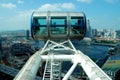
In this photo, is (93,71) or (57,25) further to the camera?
(57,25)

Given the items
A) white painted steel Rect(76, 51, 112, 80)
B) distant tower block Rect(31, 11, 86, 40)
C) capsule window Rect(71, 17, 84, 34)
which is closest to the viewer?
white painted steel Rect(76, 51, 112, 80)

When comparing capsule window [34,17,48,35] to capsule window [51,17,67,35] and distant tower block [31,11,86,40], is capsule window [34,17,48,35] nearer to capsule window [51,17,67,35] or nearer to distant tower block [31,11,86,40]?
distant tower block [31,11,86,40]

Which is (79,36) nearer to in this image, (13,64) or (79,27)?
(79,27)

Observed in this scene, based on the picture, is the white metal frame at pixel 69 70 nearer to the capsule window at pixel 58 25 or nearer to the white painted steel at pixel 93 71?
the white painted steel at pixel 93 71

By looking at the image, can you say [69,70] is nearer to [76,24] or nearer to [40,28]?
[76,24]

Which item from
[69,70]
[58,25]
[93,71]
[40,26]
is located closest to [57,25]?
[58,25]

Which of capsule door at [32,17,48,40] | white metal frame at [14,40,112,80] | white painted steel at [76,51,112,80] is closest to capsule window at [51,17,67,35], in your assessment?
Result: capsule door at [32,17,48,40]

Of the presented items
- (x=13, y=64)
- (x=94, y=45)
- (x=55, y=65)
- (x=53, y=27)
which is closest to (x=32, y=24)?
(x=53, y=27)
